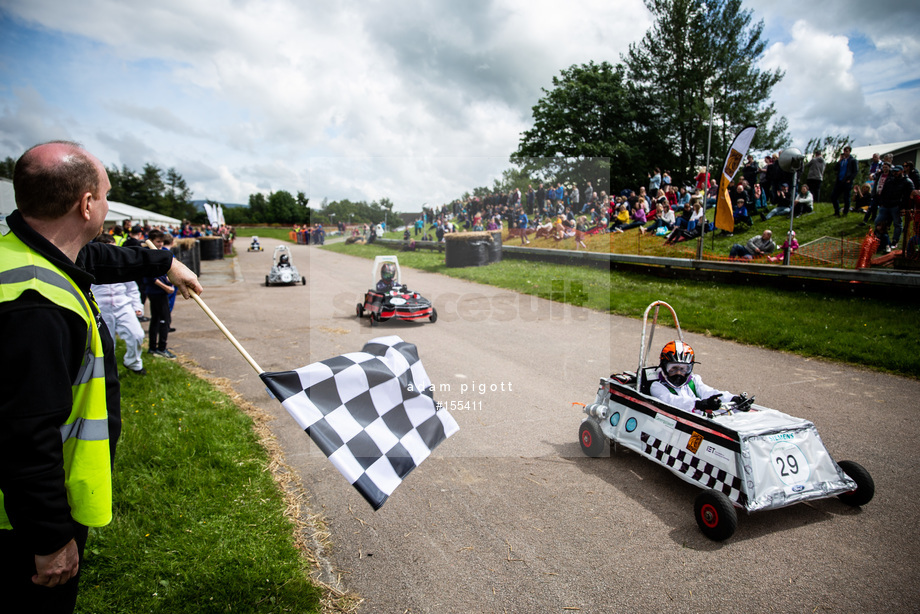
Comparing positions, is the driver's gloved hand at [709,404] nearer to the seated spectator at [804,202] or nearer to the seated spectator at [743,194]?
the seated spectator at [743,194]

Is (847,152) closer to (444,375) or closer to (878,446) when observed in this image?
(878,446)

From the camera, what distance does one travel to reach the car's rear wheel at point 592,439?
4562mm

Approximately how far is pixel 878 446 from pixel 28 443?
6.34 m

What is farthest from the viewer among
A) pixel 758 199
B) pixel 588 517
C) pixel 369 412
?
pixel 758 199

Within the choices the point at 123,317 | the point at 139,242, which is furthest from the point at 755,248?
the point at 123,317

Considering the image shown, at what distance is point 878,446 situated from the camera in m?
4.70

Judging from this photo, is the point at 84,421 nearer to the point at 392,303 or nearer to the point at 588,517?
the point at 588,517

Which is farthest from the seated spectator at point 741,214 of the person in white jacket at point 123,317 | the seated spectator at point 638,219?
the person in white jacket at point 123,317

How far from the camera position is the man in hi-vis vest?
1.41m

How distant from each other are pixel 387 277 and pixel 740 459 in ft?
28.7

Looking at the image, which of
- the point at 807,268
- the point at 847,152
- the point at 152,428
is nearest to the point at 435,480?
the point at 152,428

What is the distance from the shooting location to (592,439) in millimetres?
4586

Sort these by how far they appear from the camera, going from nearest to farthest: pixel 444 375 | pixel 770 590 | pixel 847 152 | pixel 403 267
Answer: pixel 770 590 < pixel 444 375 < pixel 847 152 < pixel 403 267

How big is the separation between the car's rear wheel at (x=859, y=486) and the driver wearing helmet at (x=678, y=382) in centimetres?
88
